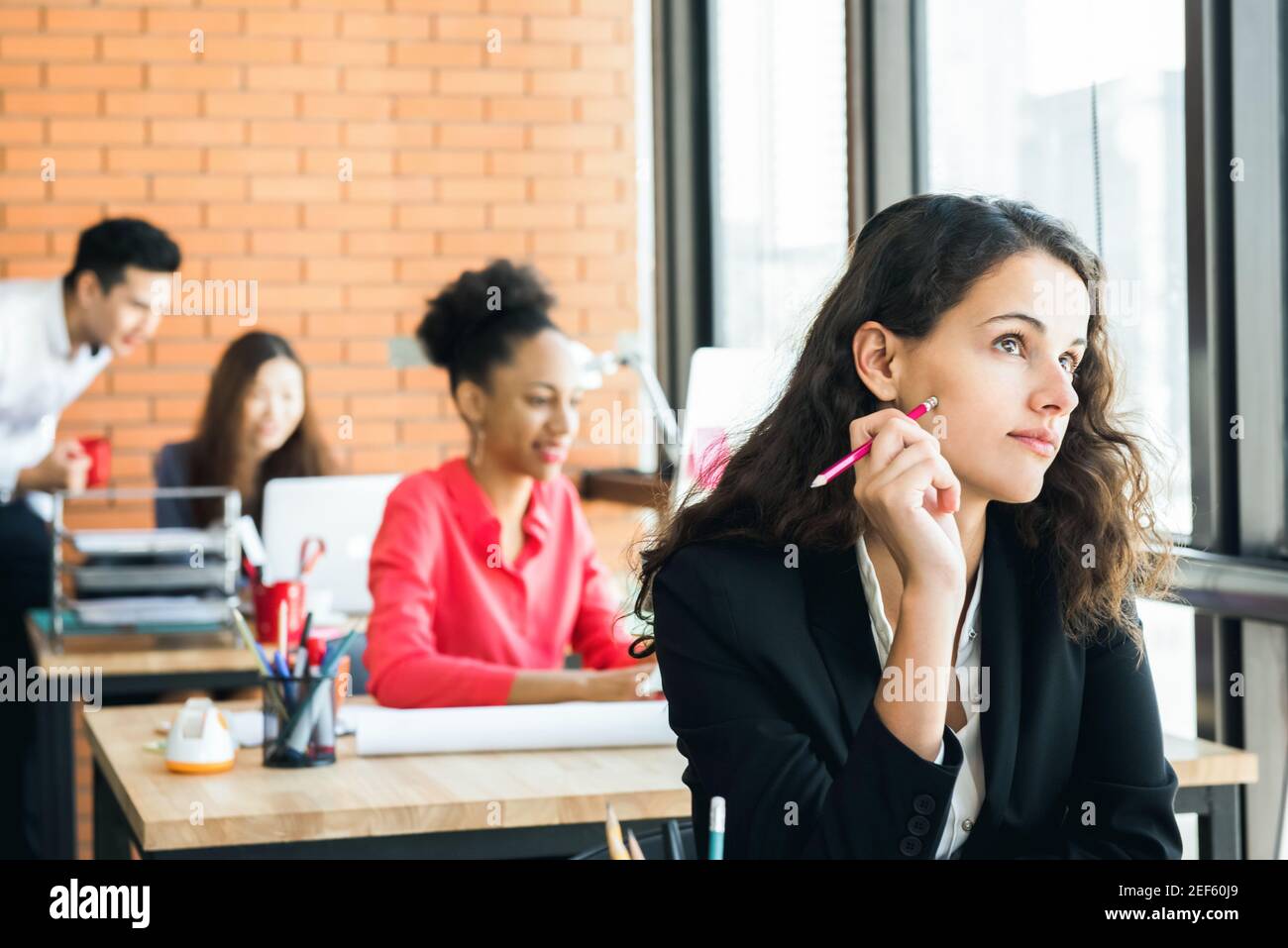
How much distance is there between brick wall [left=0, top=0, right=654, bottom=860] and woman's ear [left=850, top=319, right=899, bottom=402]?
3.28 meters

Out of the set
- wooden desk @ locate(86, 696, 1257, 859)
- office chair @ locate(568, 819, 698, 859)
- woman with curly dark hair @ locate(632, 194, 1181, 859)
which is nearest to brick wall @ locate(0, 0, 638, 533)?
wooden desk @ locate(86, 696, 1257, 859)

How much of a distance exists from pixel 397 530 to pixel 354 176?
231 centimetres

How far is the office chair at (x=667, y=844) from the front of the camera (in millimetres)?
1398

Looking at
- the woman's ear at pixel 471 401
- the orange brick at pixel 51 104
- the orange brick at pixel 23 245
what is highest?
the orange brick at pixel 51 104

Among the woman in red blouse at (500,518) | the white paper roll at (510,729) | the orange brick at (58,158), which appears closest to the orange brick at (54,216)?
the orange brick at (58,158)

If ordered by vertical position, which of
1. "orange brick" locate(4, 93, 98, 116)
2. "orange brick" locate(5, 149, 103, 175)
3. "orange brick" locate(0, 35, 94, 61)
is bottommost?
"orange brick" locate(5, 149, 103, 175)

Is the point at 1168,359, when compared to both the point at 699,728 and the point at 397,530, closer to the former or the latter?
the point at 397,530

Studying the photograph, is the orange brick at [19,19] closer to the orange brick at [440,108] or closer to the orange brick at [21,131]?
the orange brick at [21,131]

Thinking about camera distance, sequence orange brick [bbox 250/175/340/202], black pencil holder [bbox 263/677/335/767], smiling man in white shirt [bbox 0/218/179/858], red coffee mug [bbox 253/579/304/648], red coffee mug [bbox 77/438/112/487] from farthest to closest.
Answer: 1. orange brick [bbox 250/175/340/202]
2. smiling man in white shirt [bbox 0/218/179/858]
3. red coffee mug [bbox 77/438/112/487]
4. red coffee mug [bbox 253/579/304/648]
5. black pencil holder [bbox 263/677/335/767]

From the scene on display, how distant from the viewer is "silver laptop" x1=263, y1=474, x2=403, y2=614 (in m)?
3.13

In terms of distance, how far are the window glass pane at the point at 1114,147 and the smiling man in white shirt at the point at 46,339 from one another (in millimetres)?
2074

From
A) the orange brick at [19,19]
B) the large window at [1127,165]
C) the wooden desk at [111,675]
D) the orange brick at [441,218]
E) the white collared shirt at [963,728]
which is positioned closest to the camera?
the white collared shirt at [963,728]

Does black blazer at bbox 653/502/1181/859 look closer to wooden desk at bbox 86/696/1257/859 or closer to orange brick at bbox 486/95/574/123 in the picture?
wooden desk at bbox 86/696/1257/859

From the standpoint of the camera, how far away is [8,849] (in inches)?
137
